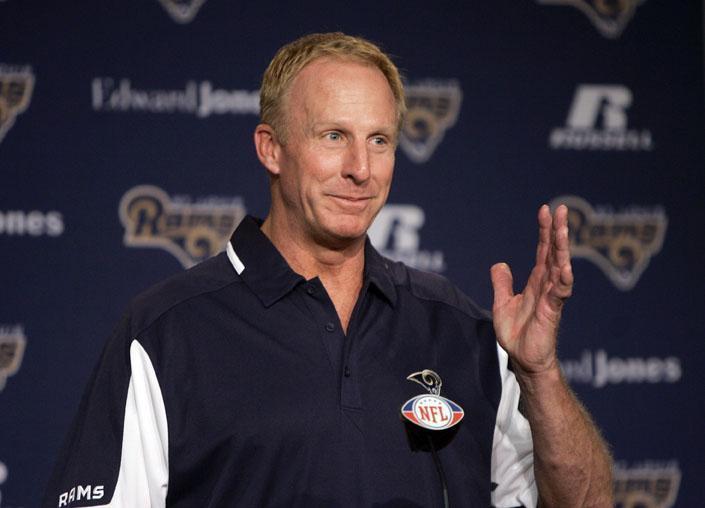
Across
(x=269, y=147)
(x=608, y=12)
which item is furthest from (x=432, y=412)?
(x=608, y=12)

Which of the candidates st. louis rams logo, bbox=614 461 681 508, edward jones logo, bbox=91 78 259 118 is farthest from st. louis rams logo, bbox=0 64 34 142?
st. louis rams logo, bbox=614 461 681 508

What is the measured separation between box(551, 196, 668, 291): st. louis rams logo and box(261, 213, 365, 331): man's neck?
1.95 metres

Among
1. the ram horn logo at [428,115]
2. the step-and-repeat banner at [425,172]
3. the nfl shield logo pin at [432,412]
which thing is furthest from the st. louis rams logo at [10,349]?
the nfl shield logo pin at [432,412]

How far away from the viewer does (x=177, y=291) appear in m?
2.08

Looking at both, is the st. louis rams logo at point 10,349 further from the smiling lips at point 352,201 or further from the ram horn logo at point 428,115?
the smiling lips at point 352,201

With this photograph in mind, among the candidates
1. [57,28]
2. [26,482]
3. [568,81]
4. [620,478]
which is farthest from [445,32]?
[26,482]

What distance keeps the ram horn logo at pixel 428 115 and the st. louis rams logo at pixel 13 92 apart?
4.46ft

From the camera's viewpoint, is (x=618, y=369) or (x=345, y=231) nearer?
(x=345, y=231)

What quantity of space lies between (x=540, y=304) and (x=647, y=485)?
229 cm

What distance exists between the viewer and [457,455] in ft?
6.77

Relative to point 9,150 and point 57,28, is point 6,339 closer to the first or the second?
point 9,150

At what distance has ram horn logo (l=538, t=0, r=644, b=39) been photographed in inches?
157

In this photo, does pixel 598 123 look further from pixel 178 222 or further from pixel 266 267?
pixel 266 267

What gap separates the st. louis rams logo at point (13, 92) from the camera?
11.8 ft
